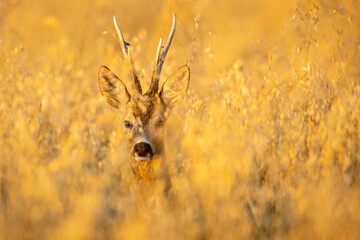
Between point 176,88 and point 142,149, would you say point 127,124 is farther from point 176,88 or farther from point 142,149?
point 176,88

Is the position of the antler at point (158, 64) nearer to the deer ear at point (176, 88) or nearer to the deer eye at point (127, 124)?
the deer ear at point (176, 88)

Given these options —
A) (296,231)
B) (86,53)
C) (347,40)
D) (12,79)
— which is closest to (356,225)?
(296,231)

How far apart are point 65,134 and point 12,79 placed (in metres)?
A: 0.97

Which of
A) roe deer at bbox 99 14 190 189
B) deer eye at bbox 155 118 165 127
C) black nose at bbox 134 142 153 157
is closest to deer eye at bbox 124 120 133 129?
roe deer at bbox 99 14 190 189

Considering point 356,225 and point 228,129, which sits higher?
point 228,129

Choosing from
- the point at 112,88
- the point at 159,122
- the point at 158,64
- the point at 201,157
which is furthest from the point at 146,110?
the point at 201,157

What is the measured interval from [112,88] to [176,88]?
2.56 ft

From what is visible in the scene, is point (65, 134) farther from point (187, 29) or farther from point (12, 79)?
point (187, 29)

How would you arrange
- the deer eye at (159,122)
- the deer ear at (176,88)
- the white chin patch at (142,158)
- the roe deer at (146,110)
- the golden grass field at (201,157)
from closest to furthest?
the golden grass field at (201,157) → the white chin patch at (142,158) → the roe deer at (146,110) → the deer eye at (159,122) → the deer ear at (176,88)

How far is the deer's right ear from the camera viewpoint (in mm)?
5328

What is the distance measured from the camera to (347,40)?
6105 millimetres

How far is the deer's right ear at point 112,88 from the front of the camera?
533 centimetres

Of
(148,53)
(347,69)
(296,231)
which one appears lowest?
(296,231)

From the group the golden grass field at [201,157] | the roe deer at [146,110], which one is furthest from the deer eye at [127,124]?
the golden grass field at [201,157]
